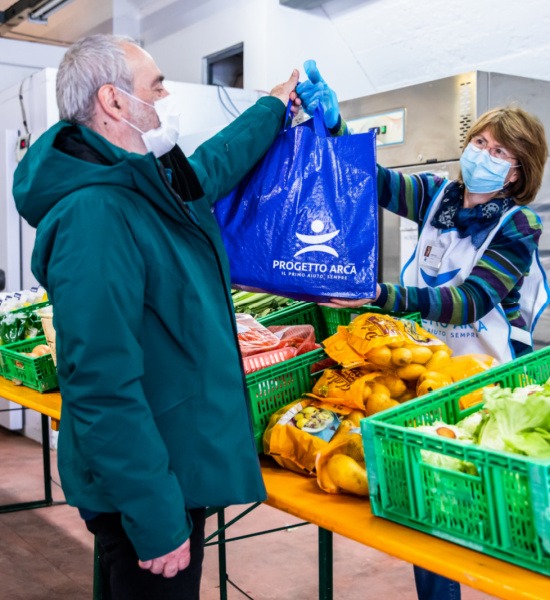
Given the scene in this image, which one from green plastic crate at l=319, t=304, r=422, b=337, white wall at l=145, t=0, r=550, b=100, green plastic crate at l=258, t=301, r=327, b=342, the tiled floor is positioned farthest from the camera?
white wall at l=145, t=0, r=550, b=100

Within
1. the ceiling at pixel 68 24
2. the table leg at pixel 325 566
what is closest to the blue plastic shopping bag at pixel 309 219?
the table leg at pixel 325 566

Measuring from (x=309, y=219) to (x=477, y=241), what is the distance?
0.58 meters

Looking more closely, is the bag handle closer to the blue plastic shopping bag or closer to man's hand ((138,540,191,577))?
the blue plastic shopping bag

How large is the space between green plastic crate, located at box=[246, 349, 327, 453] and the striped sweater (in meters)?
0.25

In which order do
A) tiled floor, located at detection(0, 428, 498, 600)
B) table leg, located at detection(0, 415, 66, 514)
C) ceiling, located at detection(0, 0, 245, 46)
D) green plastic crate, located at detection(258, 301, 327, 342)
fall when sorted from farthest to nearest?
ceiling, located at detection(0, 0, 245, 46) → table leg, located at detection(0, 415, 66, 514) → tiled floor, located at detection(0, 428, 498, 600) → green plastic crate, located at detection(258, 301, 327, 342)

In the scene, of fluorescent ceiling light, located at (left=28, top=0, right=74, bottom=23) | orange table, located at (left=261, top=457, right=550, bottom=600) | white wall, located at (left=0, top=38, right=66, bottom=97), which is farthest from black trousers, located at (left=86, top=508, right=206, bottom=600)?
white wall, located at (left=0, top=38, right=66, bottom=97)

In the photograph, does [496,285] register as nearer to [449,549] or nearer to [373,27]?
[449,549]

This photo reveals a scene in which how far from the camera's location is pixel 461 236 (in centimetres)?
230

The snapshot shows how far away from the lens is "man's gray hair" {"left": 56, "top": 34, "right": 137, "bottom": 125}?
1509mm

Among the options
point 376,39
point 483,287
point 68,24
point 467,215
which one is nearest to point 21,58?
point 68,24

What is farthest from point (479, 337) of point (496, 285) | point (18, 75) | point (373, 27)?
point (18, 75)

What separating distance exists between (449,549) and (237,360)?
20.1 inches

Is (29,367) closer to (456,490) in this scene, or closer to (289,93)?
(289,93)

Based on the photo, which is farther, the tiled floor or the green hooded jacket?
the tiled floor
